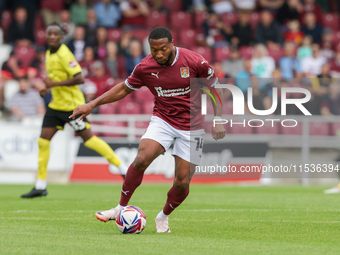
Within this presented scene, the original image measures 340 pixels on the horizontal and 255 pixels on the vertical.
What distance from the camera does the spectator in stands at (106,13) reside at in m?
18.1

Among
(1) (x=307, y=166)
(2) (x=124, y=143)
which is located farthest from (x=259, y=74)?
(2) (x=124, y=143)

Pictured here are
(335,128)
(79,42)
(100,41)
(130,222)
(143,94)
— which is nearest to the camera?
(130,222)

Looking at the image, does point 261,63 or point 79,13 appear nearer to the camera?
point 261,63

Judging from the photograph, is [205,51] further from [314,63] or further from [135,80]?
[135,80]

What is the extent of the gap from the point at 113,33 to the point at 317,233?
1298 centimetres

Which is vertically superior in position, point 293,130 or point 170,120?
point 170,120

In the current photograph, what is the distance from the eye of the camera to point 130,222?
5594 millimetres

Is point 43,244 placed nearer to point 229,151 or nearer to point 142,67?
point 142,67

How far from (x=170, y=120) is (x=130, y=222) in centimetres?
114

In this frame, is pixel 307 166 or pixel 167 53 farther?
pixel 307 166

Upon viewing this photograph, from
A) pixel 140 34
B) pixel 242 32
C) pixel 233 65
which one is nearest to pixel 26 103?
pixel 140 34

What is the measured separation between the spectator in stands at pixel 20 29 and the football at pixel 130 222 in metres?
13.0

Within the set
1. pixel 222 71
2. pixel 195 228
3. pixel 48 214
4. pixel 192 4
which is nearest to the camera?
pixel 195 228

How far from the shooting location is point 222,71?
52.3ft
